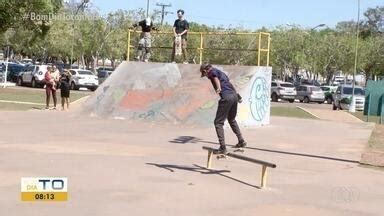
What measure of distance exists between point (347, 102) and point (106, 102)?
20.5 metres

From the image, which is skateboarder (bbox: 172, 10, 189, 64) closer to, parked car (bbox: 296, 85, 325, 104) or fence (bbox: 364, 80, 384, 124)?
fence (bbox: 364, 80, 384, 124)

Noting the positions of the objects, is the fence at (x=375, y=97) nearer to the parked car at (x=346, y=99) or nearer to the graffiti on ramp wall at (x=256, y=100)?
the graffiti on ramp wall at (x=256, y=100)

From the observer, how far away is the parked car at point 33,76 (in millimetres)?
45594

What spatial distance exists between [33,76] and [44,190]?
40.6m

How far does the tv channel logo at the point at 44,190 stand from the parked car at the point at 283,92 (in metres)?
40.3

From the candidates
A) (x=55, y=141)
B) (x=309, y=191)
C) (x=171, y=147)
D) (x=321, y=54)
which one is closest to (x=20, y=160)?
(x=55, y=141)

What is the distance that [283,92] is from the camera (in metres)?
46.9

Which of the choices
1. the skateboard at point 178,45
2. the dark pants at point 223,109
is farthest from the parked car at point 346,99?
the dark pants at point 223,109

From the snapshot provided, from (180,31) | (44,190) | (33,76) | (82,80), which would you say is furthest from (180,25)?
(33,76)

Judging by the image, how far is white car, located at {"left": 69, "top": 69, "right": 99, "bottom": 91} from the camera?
44750mm

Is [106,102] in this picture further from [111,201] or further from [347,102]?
[347,102]

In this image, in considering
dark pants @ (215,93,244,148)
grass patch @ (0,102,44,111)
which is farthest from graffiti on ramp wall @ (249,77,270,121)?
grass patch @ (0,102,44,111)

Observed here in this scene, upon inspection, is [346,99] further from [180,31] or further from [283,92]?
[180,31]

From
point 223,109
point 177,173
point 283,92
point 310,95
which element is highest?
point 223,109
